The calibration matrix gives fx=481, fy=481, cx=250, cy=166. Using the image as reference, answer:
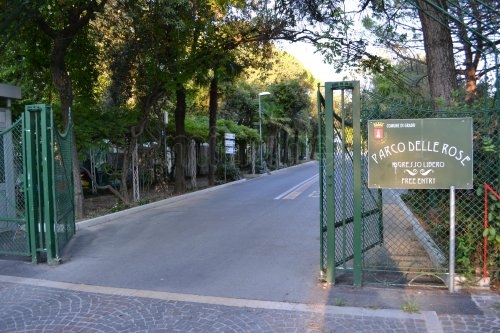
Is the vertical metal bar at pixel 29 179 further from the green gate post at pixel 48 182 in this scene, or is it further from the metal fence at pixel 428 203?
the metal fence at pixel 428 203

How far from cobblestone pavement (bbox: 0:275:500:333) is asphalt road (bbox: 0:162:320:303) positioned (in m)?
0.35

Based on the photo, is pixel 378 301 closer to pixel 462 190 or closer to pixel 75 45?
pixel 462 190

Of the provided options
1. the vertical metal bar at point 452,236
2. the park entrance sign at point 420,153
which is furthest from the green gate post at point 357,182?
the vertical metal bar at point 452,236

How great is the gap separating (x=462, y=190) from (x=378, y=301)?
1.78m

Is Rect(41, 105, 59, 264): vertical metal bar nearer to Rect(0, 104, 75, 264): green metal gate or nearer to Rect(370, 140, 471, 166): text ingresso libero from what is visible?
Rect(0, 104, 75, 264): green metal gate

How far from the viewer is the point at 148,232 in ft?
32.2

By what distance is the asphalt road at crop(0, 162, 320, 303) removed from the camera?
6059 mm

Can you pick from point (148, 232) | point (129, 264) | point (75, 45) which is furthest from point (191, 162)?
point (129, 264)

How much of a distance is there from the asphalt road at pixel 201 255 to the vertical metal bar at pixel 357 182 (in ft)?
1.91

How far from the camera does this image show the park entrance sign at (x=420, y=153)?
5.41 meters

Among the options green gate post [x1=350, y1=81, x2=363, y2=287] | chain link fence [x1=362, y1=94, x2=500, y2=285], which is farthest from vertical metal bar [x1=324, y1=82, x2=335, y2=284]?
chain link fence [x1=362, y1=94, x2=500, y2=285]

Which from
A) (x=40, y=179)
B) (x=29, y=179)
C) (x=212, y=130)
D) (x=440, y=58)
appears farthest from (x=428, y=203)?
(x=212, y=130)

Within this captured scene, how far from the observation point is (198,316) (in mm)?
4945

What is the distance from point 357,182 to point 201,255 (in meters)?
3.09
